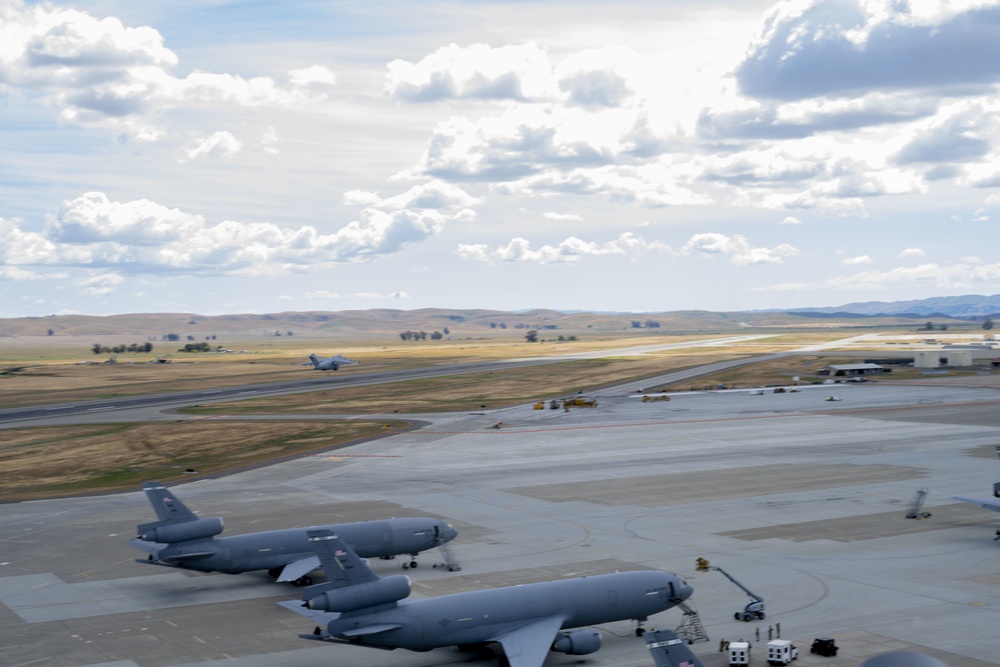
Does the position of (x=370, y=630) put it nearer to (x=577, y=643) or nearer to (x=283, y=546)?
(x=577, y=643)

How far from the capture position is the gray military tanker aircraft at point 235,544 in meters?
53.2

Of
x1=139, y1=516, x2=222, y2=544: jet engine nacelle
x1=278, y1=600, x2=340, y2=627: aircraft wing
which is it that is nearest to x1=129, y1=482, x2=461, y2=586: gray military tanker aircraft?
x1=139, y1=516, x2=222, y2=544: jet engine nacelle

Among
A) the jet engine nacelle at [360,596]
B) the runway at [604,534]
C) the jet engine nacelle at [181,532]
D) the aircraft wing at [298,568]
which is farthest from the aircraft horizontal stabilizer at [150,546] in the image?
the jet engine nacelle at [360,596]

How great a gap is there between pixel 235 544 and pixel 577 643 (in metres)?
21.8

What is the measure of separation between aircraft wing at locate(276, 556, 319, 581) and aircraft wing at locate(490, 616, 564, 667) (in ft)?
51.3

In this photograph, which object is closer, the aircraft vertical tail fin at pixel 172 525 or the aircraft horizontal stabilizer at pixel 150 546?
the aircraft vertical tail fin at pixel 172 525

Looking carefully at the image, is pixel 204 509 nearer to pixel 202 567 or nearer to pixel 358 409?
pixel 202 567

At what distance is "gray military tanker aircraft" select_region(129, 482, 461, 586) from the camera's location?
53156 millimetres

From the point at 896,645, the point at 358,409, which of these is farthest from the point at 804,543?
the point at 358,409

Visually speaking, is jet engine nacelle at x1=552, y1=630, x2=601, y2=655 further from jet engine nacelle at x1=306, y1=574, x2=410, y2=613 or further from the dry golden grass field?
the dry golden grass field

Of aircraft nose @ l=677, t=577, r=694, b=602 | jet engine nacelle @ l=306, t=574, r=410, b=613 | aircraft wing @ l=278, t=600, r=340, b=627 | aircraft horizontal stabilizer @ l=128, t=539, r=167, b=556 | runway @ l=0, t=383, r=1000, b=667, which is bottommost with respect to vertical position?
runway @ l=0, t=383, r=1000, b=667

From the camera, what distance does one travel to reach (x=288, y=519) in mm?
74188

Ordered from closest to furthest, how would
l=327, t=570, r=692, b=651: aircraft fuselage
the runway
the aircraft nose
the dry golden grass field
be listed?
l=327, t=570, r=692, b=651: aircraft fuselage < the runway < the aircraft nose < the dry golden grass field

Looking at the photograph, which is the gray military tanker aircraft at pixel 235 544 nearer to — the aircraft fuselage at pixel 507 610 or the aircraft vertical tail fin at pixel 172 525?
the aircraft vertical tail fin at pixel 172 525
